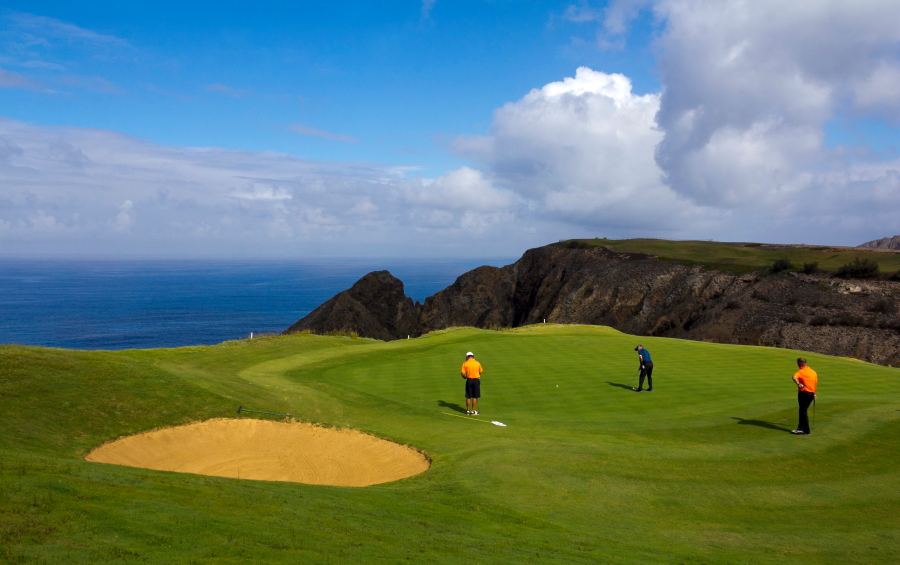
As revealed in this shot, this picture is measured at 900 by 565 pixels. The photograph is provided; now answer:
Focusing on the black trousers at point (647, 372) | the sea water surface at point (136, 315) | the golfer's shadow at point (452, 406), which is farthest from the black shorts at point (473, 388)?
the sea water surface at point (136, 315)

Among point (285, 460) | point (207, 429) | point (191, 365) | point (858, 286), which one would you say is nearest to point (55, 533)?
point (285, 460)

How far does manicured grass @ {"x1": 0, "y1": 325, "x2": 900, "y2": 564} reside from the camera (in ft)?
18.8

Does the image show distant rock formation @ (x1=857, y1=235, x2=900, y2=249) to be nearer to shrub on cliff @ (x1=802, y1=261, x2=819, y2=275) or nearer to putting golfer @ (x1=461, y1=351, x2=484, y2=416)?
shrub on cliff @ (x1=802, y1=261, x2=819, y2=275)

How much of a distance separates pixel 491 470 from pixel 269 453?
5668 mm

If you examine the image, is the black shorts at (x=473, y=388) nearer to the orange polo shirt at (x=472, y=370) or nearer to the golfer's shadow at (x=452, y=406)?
the orange polo shirt at (x=472, y=370)

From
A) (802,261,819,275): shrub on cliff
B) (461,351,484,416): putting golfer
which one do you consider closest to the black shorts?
(461,351,484,416): putting golfer

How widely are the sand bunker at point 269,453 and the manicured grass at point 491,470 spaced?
0.54 meters

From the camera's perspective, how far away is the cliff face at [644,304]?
50.3 m

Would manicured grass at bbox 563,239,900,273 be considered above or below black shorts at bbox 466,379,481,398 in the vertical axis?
above

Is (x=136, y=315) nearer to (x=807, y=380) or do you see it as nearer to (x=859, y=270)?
(x=859, y=270)

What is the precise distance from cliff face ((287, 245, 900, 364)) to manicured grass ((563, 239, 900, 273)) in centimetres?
353

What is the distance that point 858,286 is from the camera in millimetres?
54688

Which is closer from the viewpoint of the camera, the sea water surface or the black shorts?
the black shorts

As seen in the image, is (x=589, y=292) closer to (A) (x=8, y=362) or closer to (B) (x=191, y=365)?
(B) (x=191, y=365)
